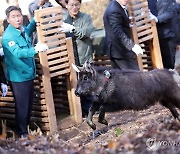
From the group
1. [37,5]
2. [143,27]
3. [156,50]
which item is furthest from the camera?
[156,50]

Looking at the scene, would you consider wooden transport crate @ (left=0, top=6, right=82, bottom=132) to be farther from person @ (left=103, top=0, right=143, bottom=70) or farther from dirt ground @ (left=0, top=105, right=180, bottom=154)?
dirt ground @ (left=0, top=105, right=180, bottom=154)

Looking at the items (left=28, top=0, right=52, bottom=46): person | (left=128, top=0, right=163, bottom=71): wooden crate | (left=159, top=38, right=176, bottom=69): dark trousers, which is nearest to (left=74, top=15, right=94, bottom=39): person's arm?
(left=28, top=0, right=52, bottom=46): person

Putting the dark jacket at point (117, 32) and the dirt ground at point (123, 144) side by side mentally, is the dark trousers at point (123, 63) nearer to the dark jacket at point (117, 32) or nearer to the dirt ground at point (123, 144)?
the dark jacket at point (117, 32)

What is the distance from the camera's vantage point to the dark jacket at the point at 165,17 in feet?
33.8

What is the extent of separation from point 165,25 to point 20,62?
153 inches

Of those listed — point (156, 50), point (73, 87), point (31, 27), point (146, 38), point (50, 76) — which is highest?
point (31, 27)

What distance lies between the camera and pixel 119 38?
8945 millimetres

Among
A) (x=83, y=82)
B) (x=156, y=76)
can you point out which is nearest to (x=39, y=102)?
(x=83, y=82)

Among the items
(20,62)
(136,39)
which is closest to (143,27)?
(136,39)

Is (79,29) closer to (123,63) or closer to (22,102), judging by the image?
(123,63)

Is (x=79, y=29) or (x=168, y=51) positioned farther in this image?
(x=168, y=51)

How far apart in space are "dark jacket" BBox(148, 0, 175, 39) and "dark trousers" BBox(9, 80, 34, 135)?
3.54 meters

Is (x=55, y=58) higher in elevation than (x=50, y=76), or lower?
higher

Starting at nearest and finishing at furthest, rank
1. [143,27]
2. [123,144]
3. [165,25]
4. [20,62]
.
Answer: [123,144] → [20,62] → [143,27] → [165,25]
